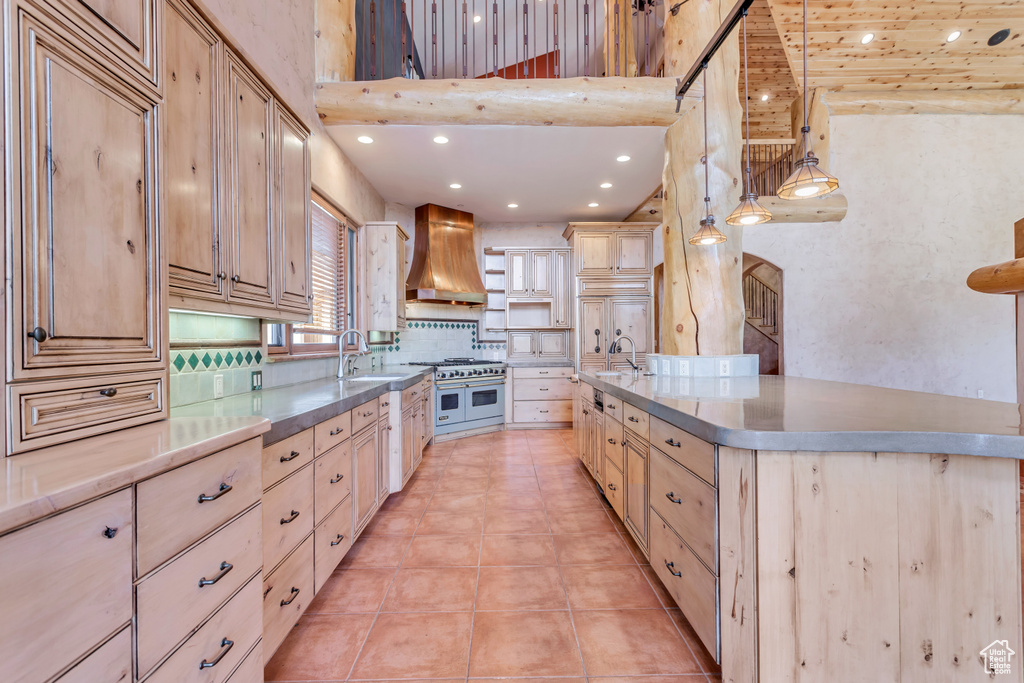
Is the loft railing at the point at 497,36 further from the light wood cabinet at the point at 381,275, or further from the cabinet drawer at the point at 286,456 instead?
the cabinet drawer at the point at 286,456

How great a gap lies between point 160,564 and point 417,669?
3.33 ft

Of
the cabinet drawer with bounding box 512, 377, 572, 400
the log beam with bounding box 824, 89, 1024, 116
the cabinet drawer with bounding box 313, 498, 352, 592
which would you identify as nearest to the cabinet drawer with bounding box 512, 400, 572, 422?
the cabinet drawer with bounding box 512, 377, 572, 400

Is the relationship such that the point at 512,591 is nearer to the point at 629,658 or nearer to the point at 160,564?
the point at 629,658

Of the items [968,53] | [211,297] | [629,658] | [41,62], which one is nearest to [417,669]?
[629,658]

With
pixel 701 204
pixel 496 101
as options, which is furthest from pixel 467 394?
pixel 701 204

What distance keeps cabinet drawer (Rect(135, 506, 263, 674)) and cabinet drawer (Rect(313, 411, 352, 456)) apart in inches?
22.1

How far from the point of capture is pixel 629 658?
1.55 meters

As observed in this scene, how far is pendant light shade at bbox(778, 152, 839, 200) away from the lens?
1896 mm

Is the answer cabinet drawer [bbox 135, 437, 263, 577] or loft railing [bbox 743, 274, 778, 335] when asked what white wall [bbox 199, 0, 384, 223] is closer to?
cabinet drawer [bbox 135, 437, 263, 577]

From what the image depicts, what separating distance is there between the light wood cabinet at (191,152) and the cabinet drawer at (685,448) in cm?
181

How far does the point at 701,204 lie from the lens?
3039mm

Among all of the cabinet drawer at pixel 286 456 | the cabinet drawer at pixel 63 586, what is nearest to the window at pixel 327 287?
the cabinet drawer at pixel 286 456

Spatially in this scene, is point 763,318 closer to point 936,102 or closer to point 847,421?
point 936,102

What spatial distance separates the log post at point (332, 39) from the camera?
3139 millimetres
